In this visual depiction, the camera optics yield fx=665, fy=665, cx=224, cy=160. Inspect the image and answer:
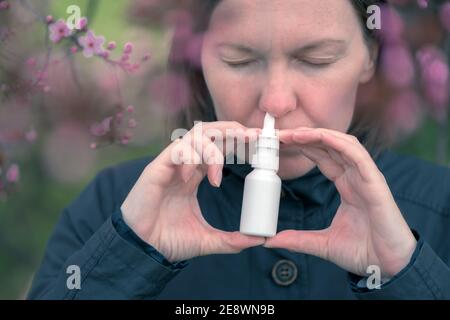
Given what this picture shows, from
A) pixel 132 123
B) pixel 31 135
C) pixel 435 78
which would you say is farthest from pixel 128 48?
pixel 435 78

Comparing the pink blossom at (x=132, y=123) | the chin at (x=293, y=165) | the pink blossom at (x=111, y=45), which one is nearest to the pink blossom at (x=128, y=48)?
the pink blossom at (x=111, y=45)

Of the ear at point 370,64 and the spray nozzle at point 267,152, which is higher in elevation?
the ear at point 370,64

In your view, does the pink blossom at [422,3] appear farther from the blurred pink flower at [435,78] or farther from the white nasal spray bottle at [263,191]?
the white nasal spray bottle at [263,191]

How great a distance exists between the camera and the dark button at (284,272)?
1075 mm

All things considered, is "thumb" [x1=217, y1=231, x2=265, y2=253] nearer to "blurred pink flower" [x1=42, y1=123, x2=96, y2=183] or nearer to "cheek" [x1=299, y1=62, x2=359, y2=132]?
"cheek" [x1=299, y1=62, x2=359, y2=132]

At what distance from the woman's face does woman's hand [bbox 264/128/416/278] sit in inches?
3.0

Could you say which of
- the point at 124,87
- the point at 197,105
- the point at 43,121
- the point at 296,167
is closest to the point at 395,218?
the point at 296,167

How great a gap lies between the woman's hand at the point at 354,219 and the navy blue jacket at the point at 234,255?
29 millimetres

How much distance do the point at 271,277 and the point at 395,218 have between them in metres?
0.26

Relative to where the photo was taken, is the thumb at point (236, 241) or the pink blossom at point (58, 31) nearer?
the thumb at point (236, 241)

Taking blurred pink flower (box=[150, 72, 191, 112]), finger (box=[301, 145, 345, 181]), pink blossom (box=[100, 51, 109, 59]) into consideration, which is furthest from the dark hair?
finger (box=[301, 145, 345, 181])

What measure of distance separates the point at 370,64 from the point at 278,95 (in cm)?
24

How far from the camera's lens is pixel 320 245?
0.98 metres

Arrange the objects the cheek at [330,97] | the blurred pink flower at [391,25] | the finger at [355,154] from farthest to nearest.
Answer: the blurred pink flower at [391,25]
the cheek at [330,97]
the finger at [355,154]
